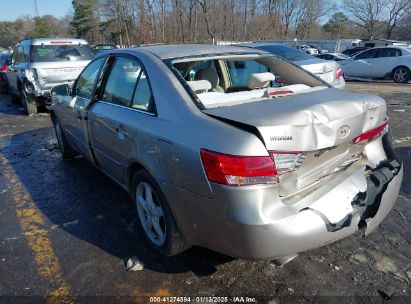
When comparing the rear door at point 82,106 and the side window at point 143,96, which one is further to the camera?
the rear door at point 82,106

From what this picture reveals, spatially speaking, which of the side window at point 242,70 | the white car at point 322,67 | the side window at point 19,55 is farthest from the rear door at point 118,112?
the side window at point 19,55

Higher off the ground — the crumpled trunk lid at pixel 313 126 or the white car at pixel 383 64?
the crumpled trunk lid at pixel 313 126

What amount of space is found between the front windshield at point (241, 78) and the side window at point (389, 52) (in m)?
13.2

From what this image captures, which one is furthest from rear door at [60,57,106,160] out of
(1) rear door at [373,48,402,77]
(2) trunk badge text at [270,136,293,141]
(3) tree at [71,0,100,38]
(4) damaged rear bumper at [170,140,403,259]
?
(3) tree at [71,0,100,38]

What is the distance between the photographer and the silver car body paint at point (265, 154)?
2080mm

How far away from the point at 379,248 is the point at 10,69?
10961mm

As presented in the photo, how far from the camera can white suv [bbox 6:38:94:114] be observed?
8.67m

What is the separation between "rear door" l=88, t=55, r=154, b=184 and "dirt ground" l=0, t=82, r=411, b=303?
0.56 meters

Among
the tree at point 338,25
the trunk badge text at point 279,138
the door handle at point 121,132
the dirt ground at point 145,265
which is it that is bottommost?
the dirt ground at point 145,265

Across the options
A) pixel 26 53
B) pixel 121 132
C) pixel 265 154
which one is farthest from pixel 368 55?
pixel 265 154

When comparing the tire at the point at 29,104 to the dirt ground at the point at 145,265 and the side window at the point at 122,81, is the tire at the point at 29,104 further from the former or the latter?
the side window at the point at 122,81

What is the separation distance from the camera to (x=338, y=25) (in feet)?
256

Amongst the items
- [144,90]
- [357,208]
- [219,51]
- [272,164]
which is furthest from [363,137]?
[144,90]

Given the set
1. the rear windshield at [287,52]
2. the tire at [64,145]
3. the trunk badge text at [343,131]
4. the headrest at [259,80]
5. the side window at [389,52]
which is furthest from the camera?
the side window at [389,52]
